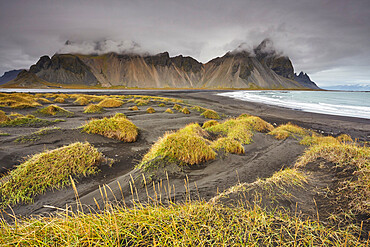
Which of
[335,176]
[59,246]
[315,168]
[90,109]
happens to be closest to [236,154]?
[315,168]

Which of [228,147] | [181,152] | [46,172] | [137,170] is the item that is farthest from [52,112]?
[228,147]

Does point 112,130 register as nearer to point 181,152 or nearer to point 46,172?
point 46,172

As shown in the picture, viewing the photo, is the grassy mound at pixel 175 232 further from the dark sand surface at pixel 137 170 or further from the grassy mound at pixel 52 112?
the grassy mound at pixel 52 112

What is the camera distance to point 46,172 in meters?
4.57

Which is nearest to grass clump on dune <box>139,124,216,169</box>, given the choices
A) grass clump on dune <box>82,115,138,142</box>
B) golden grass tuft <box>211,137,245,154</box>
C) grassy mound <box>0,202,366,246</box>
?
golden grass tuft <box>211,137,245,154</box>

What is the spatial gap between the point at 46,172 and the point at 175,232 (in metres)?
4.68

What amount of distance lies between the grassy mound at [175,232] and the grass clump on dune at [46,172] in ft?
8.29

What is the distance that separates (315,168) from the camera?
4.69m

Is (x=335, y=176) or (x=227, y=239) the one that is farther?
(x=335, y=176)

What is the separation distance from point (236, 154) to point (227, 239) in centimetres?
525

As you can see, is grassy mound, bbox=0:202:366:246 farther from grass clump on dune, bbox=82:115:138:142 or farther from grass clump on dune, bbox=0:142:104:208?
grass clump on dune, bbox=82:115:138:142

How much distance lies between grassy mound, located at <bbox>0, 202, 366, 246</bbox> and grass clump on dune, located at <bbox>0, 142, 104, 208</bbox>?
253 centimetres

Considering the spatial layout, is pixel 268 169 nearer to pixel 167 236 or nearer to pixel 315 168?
pixel 315 168

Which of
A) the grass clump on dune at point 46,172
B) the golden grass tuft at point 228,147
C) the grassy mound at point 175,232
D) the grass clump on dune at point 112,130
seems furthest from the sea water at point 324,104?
the grass clump on dune at point 46,172
